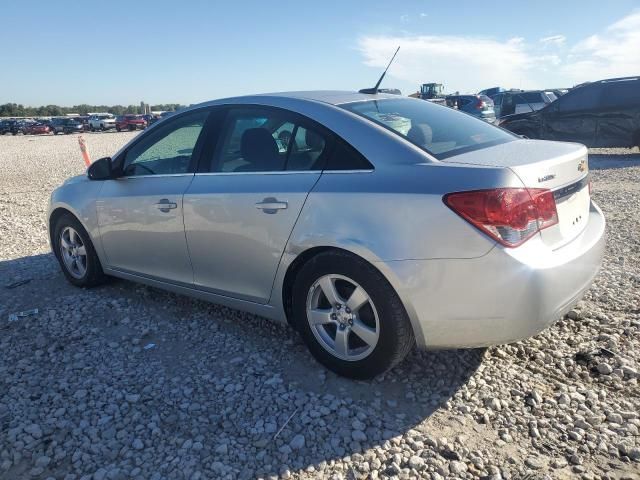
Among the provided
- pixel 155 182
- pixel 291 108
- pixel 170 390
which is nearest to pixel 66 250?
pixel 155 182

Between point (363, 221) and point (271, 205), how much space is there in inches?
26.2

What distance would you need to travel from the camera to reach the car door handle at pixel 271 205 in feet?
10.4

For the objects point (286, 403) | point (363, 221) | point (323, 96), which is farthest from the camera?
point (323, 96)

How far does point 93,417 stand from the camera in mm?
2883

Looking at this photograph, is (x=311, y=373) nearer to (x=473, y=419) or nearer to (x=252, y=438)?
(x=252, y=438)

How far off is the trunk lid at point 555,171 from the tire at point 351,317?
0.77 m

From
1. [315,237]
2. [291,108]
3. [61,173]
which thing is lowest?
[61,173]

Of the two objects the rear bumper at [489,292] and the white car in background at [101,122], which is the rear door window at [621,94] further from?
the white car in background at [101,122]

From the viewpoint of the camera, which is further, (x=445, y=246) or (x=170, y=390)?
(x=170, y=390)

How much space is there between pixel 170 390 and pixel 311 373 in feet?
Answer: 2.71

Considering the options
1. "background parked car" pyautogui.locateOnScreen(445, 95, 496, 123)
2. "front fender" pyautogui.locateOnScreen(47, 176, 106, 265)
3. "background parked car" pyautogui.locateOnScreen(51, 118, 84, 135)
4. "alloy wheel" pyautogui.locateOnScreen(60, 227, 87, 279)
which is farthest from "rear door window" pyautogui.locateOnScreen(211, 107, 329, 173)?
"background parked car" pyautogui.locateOnScreen(51, 118, 84, 135)

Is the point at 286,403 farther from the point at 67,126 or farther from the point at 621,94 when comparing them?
the point at 67,126

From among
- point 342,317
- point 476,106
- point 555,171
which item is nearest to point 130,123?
point 476,106

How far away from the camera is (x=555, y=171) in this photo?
279cm
